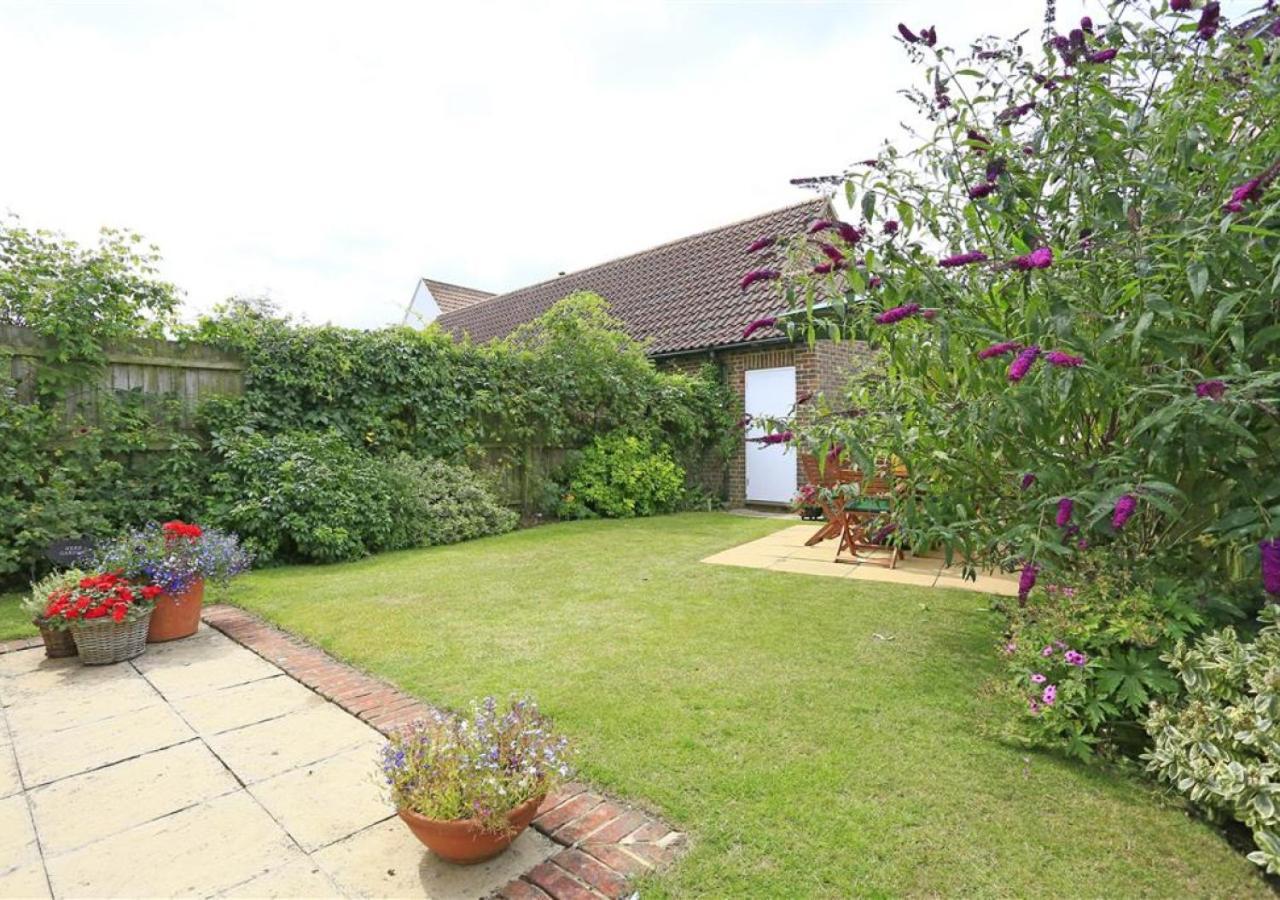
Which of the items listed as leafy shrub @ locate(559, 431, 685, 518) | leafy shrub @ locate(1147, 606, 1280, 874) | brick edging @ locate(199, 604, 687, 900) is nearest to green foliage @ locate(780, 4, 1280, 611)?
leafy shrub @ locate(1147, 606, 1280, 874)

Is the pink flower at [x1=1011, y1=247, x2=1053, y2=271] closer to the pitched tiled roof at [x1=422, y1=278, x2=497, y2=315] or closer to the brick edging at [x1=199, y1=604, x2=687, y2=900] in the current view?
the brick edging at [x1=199, y1=604, x2=687, y2=900]

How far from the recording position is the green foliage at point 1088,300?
7.04ft

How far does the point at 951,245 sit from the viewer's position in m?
3.22

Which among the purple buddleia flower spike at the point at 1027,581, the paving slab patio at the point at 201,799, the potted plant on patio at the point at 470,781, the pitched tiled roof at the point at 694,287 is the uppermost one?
the pitched tiled roof at the point at 694,287

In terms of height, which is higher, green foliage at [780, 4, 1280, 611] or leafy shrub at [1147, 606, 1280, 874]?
green foliage at [780, 4, 1280, 611]

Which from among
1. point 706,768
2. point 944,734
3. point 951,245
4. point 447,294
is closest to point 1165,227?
point 951,245

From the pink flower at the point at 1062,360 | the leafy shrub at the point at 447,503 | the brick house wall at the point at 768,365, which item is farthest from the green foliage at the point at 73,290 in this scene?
the brick house wall at the point at 768,365

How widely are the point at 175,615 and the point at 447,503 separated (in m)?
3.58

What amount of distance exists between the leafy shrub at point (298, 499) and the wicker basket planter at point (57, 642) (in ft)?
7.14

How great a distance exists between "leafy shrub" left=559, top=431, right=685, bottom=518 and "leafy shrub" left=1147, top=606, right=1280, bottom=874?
7.51 metres

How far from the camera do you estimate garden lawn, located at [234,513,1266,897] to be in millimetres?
1775

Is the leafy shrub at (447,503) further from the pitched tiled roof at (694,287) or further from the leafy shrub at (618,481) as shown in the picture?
the pitched tiled roof at (694,287)

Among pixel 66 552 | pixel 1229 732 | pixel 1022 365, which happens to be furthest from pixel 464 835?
pixel 66 552

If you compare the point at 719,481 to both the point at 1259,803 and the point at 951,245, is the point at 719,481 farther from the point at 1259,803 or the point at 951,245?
the point at 1259,803
